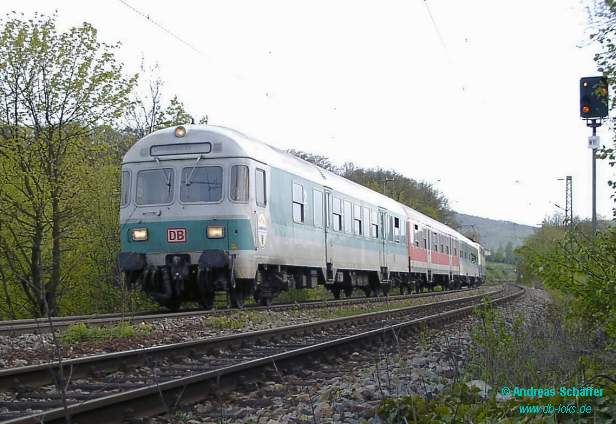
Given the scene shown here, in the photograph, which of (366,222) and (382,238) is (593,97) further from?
(382,238)

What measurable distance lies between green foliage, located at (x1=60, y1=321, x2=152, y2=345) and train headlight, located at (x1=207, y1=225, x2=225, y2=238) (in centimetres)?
350

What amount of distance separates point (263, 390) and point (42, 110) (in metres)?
17.4

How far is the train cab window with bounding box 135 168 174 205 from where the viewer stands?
1381 cm

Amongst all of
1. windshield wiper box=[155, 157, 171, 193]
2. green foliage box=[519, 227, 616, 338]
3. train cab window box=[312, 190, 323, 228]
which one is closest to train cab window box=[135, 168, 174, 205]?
windshield wiper box=[155, 157, 171, 193]

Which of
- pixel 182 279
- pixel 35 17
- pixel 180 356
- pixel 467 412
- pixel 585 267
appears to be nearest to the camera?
pixel 467 412

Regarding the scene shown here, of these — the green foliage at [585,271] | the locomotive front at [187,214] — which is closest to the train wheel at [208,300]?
the locomotive front at [187,214]

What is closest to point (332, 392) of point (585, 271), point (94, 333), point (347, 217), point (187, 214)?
point (585, 271)

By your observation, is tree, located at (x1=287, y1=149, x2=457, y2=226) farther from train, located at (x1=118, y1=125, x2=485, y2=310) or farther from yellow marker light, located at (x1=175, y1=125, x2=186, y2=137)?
yellow marker light, located at (x1=175, y1=125, x2=186, y2=137)

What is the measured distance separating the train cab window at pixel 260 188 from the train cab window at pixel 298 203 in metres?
1.57

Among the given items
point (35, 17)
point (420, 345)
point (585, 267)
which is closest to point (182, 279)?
point (420, 345)

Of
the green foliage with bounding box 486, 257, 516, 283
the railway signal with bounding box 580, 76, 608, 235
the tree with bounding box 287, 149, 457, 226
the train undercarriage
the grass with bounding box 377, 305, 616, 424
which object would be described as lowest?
the green foliage with bounding box 486, 257, 516, 283

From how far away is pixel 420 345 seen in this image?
9.97 m

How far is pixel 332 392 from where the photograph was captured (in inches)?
242

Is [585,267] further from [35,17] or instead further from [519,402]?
[35,17]
